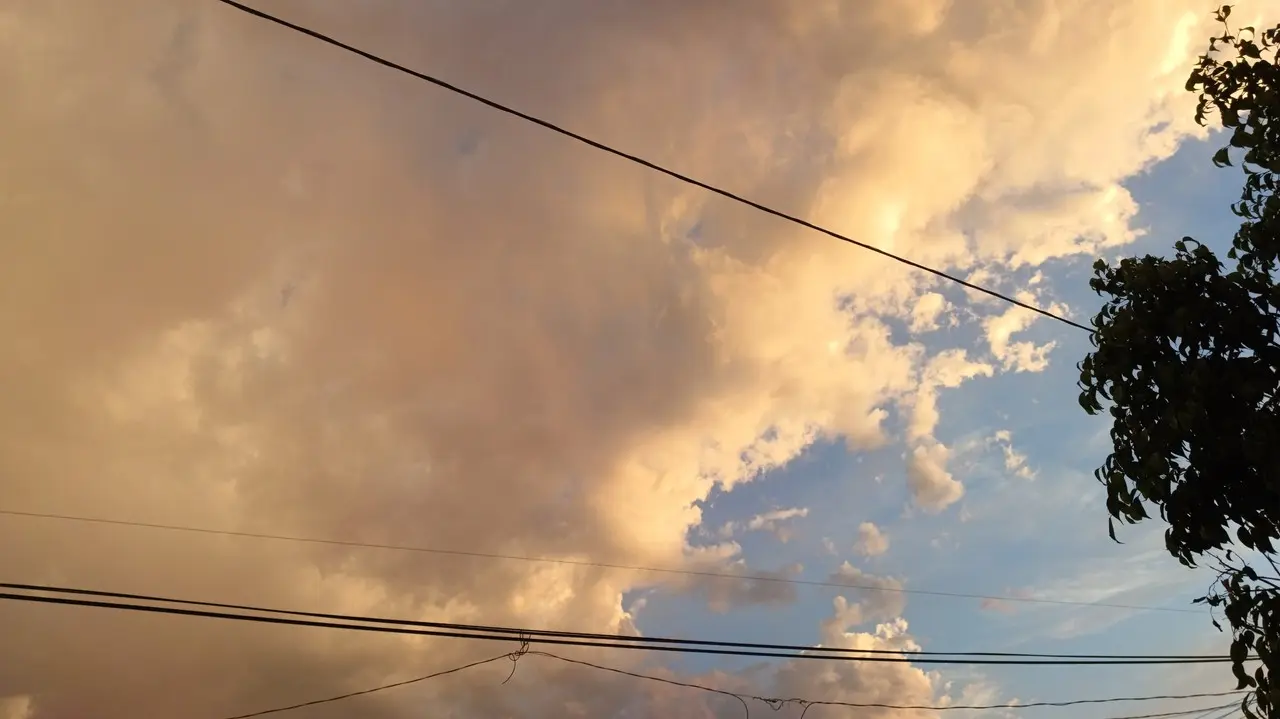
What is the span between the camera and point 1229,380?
643cm

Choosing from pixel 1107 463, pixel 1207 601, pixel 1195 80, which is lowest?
pixel 1207 601

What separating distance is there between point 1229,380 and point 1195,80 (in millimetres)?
2939

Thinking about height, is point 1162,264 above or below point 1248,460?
above

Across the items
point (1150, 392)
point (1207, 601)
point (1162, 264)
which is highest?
point (1162, 264)

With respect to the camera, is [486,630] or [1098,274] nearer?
[1098,274]

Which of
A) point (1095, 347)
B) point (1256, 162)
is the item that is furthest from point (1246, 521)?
point (1256, 162)

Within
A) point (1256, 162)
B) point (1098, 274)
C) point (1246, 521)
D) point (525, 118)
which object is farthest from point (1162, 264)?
point (525, 118)

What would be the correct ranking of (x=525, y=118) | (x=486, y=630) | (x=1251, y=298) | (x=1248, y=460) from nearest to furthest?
(x=1248, y=460) → (x=1251, y=298) → (x=525, y=118) → (x=486, y=630)

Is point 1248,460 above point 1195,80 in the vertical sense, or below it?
below

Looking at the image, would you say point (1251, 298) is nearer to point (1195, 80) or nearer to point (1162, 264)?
point (1162, 264)

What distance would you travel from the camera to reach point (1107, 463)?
673 cm

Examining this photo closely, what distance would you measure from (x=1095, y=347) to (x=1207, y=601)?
7.64 ft

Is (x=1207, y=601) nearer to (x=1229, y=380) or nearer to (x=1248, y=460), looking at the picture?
(x=1248, y=460)

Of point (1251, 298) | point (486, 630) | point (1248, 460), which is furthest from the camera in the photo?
point (486, 630)
